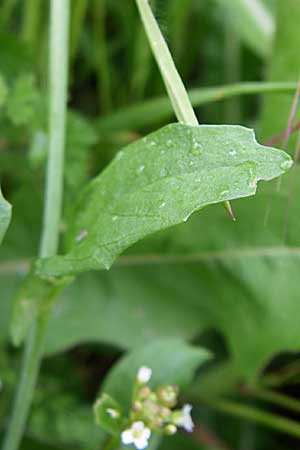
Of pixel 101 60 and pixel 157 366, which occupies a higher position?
pixel 101 60

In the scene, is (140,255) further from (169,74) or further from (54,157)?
(169,74)

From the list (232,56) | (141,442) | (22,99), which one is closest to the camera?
(141,442)

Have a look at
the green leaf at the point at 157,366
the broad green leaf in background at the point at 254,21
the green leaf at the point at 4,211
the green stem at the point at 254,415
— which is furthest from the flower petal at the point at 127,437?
the broad green leaf in background at the point at 254,21

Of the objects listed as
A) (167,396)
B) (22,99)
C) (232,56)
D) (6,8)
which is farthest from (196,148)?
(232,56)

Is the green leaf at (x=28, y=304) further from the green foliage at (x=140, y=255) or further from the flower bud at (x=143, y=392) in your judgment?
the flower bud at (x=143, y=392)

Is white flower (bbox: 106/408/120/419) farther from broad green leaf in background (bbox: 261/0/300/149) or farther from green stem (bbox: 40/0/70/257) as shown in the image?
broad green leaf in background (bbox: 261/0/300/149)

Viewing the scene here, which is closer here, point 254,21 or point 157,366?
point 157,366

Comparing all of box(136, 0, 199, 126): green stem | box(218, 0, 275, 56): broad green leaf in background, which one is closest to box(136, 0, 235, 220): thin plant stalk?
box(136, 0, 199, 126): green stem
